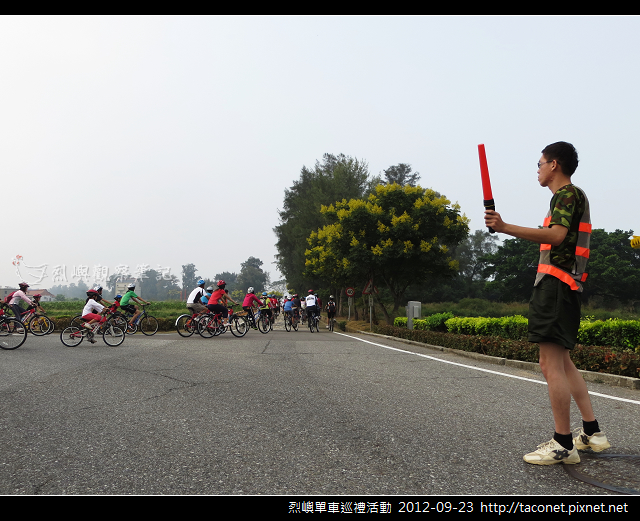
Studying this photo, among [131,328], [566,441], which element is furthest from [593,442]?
[131,328]

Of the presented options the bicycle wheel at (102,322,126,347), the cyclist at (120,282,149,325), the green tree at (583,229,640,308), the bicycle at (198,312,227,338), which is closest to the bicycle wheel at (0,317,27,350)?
the bicycle wheel at (102,322,126,347)

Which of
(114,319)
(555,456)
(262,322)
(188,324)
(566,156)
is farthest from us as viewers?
(262,322)

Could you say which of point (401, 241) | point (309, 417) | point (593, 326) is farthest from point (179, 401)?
point (401, 241)

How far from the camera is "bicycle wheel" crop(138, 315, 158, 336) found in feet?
64.0

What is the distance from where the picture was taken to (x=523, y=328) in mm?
12867

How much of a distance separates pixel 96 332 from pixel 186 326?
4.22 m

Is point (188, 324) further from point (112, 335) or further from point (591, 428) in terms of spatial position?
point (591, 428)

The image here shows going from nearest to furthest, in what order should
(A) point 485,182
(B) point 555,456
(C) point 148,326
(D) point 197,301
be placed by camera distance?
(B) point 555,456 < (A) point 485,182 < (D) point 197,301 < (C) point 148,326

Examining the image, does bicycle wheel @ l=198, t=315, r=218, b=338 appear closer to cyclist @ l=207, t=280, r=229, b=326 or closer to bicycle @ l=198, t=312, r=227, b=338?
bicycle @ l=198, t=312, r=227, b=338

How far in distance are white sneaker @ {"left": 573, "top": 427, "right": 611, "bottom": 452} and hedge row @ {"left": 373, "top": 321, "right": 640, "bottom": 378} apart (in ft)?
14.7

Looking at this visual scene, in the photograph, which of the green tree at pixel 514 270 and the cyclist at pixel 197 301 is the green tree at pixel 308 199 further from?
the cyclist at pixel 197 301

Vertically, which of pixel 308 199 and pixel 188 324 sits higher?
pixel 308 199

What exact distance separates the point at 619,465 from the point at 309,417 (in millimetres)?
2520
